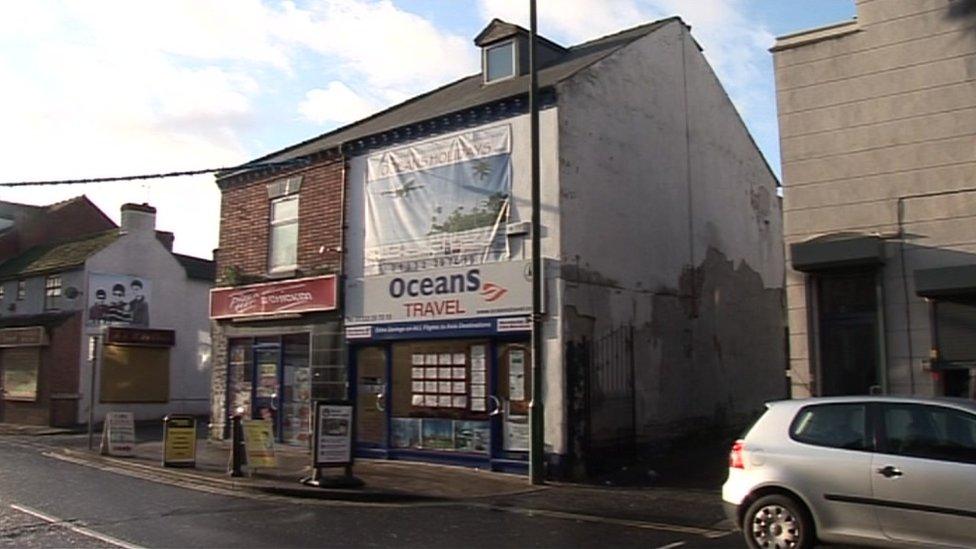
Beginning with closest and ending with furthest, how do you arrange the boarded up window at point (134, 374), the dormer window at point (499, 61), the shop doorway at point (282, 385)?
the dormer window at point (499, 61), the shop doorway at point (282, 385), the boarded up window at point (134, 374)

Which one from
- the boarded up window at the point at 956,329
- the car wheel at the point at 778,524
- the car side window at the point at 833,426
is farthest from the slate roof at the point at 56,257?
the car side window at the point at 833,426

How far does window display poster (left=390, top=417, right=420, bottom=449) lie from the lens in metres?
17.2

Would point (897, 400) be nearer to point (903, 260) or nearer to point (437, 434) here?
point (903, 260)

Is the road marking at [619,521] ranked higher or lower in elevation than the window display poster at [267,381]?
lower

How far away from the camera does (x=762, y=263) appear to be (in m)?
22.0

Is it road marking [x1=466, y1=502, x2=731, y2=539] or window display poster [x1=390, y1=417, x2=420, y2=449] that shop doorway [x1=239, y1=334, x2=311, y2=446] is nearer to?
window display poster [x1=390, y1=417, x2=420, y2=449]

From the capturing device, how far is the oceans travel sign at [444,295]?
15555 millimetres

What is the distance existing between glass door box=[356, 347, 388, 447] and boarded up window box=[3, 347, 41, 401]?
17.6 m

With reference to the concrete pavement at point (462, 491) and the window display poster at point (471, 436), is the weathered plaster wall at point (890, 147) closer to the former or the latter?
the concrete pavement at point (462, 491)

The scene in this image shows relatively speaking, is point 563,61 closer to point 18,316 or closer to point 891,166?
point 891,166

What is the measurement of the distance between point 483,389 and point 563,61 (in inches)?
281

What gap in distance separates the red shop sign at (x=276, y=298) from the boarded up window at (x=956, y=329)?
11337mm

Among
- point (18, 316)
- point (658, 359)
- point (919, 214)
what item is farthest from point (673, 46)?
point (18, 316)

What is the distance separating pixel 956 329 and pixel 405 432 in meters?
9.84
